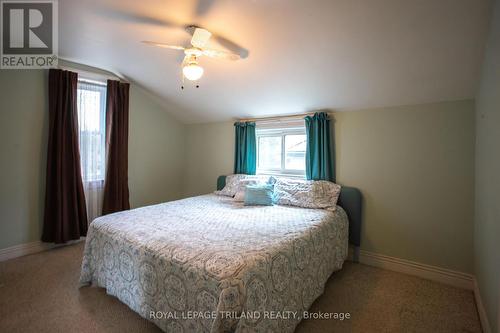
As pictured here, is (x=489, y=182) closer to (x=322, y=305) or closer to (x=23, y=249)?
(x=322, y=305)

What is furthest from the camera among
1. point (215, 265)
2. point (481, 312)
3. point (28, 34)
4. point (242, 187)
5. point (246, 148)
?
point (246, 148)

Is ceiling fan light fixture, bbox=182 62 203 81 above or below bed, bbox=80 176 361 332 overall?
above

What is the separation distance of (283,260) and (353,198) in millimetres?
1588

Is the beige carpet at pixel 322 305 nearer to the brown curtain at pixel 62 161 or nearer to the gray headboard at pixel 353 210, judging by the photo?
the gray headboard at pixel 353 210

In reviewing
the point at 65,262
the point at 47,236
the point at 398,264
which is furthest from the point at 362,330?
the point at 47,236

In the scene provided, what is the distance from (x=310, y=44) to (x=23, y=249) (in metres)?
3.93

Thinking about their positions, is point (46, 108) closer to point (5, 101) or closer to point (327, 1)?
point (5, 101)

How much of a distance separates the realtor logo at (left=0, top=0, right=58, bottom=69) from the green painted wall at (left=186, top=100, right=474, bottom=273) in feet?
10.6

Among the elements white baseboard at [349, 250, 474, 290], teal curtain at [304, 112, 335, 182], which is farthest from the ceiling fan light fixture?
white baseboard at [349, 250, 474, 290]

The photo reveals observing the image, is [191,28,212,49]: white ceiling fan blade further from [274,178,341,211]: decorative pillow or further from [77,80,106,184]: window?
[77,80,106,184]: window

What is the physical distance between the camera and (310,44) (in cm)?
214

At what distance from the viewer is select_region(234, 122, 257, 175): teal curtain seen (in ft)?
12.3

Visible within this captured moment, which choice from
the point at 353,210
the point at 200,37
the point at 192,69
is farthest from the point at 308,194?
the point at 200,37

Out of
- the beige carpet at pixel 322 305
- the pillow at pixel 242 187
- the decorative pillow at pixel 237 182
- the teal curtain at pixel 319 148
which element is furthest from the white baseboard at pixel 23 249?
the teal curtain at pixel 319 148
